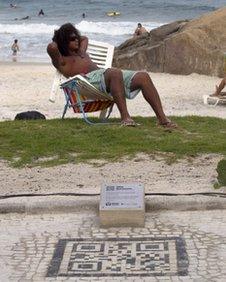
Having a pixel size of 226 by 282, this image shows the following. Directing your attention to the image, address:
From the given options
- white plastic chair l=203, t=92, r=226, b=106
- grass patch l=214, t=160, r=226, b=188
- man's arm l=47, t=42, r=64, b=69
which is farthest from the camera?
white plastic chair l=203, t=92, r=226, b=106

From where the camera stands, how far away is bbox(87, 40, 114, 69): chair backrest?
1012cm

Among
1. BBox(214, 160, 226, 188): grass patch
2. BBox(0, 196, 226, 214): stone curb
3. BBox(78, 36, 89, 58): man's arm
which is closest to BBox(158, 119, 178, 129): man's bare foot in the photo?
BBox(78, 36, 89, 58): man's arm

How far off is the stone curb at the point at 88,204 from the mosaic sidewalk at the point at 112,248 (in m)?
0.06

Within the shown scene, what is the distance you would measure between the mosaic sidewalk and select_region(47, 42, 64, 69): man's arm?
3406mm

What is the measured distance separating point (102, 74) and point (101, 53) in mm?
1700

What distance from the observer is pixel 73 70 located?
29.4 ft

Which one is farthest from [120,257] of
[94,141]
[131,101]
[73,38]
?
[131,101]

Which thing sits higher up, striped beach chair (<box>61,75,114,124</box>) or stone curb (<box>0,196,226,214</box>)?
stone curb (<box>0,196,226,214</box>)

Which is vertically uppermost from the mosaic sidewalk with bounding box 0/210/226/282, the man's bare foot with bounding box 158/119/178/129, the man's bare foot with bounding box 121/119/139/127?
the mosaic sidewalk with bounding box 0/210/226/282

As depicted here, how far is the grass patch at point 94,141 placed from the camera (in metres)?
7.18

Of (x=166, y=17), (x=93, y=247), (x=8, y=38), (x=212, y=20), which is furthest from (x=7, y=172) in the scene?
(x=166, y=17)

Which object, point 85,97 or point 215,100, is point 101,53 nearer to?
point 85,97

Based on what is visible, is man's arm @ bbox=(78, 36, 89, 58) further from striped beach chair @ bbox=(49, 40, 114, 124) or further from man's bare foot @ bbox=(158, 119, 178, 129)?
man's bare foot @ bbox=(158, 119, 178, 129)

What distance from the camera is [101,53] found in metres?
10.3
